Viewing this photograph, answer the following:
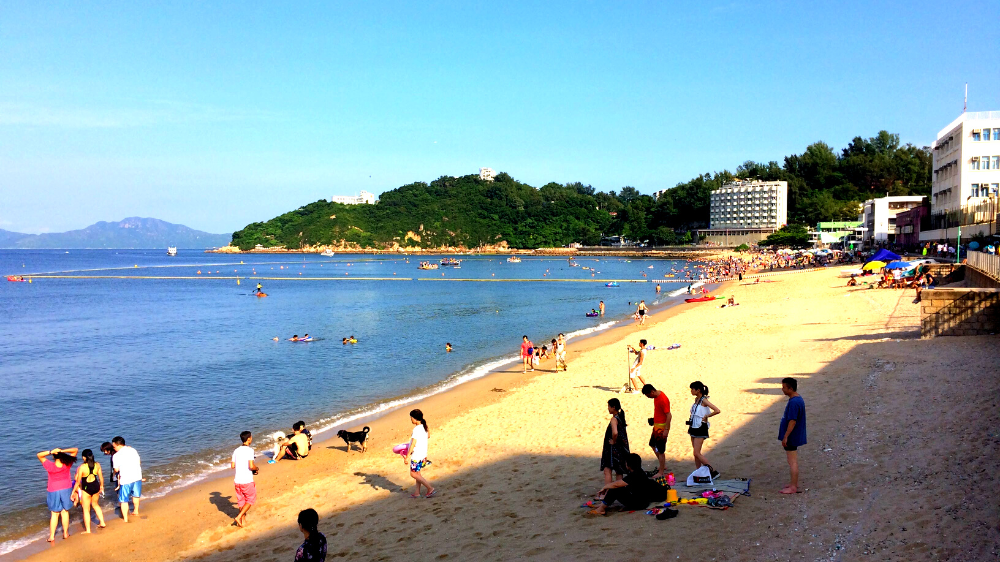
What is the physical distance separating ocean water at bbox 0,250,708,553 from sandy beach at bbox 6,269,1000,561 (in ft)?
6.42

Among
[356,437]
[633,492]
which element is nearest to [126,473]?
[356,437]

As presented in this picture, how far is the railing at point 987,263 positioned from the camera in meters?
20.6

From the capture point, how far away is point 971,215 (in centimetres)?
3919

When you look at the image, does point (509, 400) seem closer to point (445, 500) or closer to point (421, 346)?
point (445, 500)

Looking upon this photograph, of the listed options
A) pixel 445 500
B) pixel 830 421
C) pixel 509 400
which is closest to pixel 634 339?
pixel 509 400

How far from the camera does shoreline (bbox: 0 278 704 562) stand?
1105cm

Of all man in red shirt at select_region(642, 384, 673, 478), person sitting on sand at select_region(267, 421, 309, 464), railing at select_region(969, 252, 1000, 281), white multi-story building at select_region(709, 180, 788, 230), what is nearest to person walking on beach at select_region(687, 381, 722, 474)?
man in red shirt at select_region(642, 384, 673, 478)

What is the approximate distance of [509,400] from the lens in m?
17.2

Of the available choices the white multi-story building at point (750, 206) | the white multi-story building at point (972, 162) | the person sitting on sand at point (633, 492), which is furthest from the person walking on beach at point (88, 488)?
the white multi-story building at point (750, 206)

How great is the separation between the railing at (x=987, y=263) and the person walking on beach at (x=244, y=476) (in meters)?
21.3

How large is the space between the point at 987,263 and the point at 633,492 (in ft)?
70.3

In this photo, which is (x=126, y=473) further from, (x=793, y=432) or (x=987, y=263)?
(x=987, y=263)

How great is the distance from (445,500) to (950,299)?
1458cm

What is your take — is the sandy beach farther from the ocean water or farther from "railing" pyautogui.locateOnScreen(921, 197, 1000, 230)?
"railing" pyautogui.locateOnScreen(921, 197, 1000, 230)
